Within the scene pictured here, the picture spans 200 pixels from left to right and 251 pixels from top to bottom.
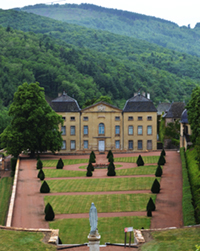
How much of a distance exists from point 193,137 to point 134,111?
25.8 m

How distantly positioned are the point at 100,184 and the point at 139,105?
3747 cm

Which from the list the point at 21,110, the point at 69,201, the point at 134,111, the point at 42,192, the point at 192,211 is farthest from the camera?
the point at 134,111

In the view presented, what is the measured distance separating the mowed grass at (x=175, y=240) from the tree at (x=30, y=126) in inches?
1738

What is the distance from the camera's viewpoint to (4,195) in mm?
58500

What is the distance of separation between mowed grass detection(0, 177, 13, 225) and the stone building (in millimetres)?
22292

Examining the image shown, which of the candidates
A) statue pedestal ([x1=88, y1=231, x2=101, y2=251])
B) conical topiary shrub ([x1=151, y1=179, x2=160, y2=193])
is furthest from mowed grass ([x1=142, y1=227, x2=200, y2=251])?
conical topiary shrub ([x1=151, y1=179, x2=160, y2=193])

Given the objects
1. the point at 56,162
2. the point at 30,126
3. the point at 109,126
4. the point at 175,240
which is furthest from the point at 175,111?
the point at 175,240

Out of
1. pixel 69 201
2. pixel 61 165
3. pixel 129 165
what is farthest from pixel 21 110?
pixel 69 201

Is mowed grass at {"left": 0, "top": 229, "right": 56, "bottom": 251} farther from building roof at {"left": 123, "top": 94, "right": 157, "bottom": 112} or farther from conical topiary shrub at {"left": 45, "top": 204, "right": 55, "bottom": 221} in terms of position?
building roof at {"left": 123, "top": 94, "right": 157, "bottom": 112}

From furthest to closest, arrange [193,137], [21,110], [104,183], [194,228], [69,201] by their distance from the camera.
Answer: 1. [21,110]
2. [193,137]
3. [104,183]
4. [69,201]
5. [194,228]

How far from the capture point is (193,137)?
6462 centimetres

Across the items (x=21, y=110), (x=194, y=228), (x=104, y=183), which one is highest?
(x=21, y=110)

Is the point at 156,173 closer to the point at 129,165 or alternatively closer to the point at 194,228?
the point at 129,165

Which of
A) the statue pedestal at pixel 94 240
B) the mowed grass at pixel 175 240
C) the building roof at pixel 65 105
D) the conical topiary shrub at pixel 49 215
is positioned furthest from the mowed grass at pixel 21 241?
the building roof at pixel 65 105
